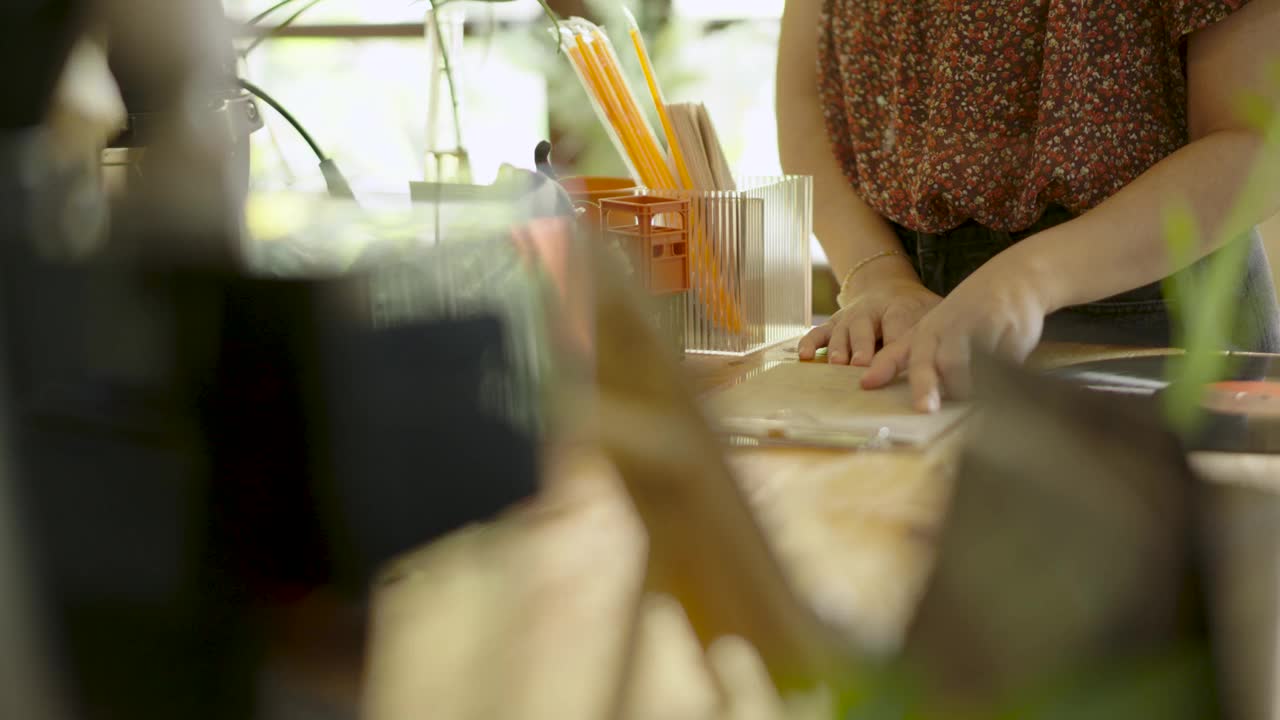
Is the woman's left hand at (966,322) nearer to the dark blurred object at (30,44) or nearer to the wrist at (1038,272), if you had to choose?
the wrist at (1038,272)

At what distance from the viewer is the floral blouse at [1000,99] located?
0.97m

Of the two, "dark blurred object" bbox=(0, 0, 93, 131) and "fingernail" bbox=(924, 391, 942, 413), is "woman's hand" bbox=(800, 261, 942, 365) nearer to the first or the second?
"fingernail" bbox=(924, 391, 942, 413)

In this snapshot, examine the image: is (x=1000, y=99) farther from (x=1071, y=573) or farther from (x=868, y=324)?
(x=1071, y=573)

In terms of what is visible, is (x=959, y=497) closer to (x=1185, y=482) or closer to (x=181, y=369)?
(x=1185, y=482)

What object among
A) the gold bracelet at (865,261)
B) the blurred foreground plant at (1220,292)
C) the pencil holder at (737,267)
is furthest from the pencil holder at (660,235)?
the blurred foreground plant at (1220,292)

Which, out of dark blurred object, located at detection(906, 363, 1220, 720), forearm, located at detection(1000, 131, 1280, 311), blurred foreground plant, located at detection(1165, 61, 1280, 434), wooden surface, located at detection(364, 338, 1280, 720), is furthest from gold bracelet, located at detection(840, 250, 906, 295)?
dark blurred object, located at detection(906, 363, 1220, 720)

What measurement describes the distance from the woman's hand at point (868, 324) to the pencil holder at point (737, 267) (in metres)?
0.05

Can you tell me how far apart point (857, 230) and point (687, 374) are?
0.96m

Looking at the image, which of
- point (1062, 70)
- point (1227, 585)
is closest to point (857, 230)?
point (1062, 70)

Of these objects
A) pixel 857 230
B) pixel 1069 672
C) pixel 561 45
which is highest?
pixel 561 45

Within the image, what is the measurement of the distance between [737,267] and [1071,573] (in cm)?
68

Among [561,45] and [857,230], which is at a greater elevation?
[561,45]

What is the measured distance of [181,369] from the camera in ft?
0.68

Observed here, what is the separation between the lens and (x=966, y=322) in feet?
2.32
